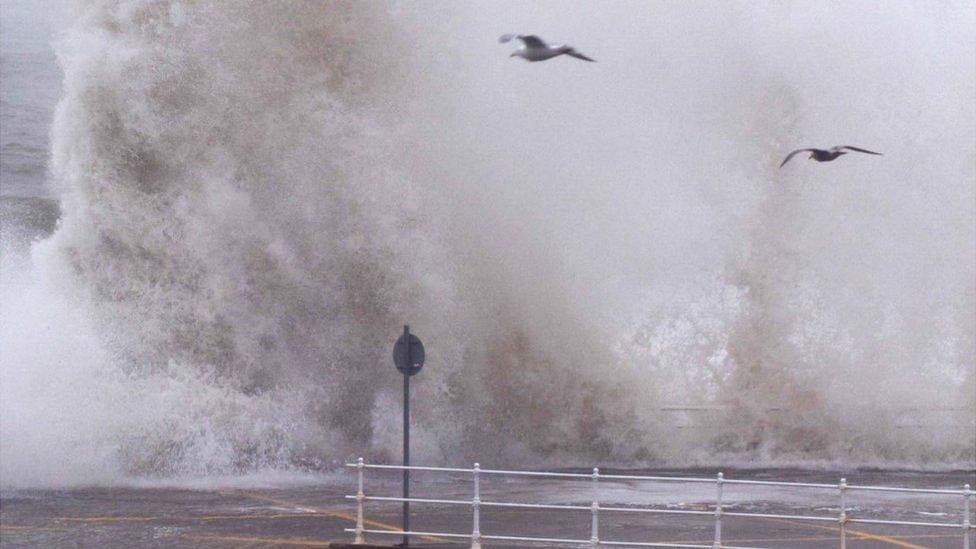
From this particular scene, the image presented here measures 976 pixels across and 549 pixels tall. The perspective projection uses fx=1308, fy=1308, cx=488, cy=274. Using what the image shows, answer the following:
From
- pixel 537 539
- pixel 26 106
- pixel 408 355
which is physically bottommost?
pixel 537 539

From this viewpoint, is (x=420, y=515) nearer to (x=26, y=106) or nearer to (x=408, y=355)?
(x=408, y=355)

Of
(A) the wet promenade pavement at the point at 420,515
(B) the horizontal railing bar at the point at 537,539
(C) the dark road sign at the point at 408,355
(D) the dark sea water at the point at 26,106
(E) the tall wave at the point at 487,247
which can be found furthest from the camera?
(D) the dark sea water at the point at 26,106

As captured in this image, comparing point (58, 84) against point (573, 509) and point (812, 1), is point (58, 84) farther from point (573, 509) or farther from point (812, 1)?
point (573, 509)

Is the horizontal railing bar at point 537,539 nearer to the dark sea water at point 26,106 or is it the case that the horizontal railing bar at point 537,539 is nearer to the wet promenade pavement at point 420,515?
the wet promenade pavement at point 420,515

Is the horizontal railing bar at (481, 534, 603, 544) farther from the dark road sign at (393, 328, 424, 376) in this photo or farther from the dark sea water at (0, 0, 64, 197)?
the dark sea water at (0, 0, 64, 197)

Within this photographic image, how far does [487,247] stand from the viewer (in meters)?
28.9

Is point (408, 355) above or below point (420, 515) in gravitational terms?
above

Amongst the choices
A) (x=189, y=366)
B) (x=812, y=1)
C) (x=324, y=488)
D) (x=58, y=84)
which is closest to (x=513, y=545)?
(x=324, y=488)

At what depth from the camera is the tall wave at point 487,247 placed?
83.6ft

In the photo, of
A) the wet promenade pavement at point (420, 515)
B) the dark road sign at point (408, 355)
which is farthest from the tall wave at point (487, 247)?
the dark road sign at point (408, 355)

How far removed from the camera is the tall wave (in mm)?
25469

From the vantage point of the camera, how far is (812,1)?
102 ft

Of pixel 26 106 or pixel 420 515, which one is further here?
pixel 26 106

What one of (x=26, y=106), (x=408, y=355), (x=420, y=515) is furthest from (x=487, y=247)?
(x=26, y=106)
